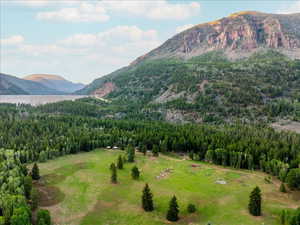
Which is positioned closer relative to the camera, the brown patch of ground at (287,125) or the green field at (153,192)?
the green field at (153,192)

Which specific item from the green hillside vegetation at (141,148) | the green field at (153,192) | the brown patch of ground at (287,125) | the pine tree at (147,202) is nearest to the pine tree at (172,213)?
the green field at (153,192)

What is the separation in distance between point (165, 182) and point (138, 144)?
48720mm

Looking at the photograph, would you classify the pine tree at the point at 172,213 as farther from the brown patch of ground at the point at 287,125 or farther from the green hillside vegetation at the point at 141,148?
the brown patch of ground at the point at 287,125

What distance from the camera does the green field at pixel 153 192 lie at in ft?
219

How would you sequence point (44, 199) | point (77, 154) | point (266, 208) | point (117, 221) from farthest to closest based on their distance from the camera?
point (77, 154) → point (44, 199) → point (266, 208) → point (117, 221)

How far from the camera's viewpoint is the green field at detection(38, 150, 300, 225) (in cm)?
6681

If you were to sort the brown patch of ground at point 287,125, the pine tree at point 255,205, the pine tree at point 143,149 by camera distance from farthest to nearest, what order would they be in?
the brown patch of ground at point 287,125 → the pine tree at point 143,149 → the pine tree at point 255,205

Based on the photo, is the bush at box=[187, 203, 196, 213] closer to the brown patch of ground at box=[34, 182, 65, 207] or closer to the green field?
the green field

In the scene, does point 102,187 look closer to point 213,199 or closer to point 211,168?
point 213,199

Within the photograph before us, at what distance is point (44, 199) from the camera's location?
76.1m

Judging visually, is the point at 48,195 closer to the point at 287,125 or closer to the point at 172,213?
the point at 172,213

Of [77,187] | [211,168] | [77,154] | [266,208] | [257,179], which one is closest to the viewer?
[266,208]

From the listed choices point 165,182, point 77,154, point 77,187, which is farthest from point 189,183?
point 77,154

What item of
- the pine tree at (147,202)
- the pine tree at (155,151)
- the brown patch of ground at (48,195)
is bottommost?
the brown patch of ground at (48,195)
